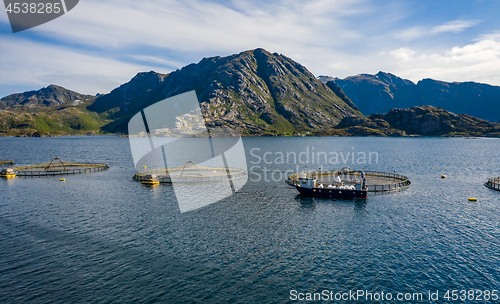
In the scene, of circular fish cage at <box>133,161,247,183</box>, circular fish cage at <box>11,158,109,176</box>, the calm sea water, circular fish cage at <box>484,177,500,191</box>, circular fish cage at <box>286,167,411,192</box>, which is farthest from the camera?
circular fish cage at <box>11,158,109,176</box>

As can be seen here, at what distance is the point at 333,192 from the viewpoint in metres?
94.0

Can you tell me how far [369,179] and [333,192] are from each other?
116 ft

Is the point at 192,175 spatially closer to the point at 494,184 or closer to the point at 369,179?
the point at 369,179

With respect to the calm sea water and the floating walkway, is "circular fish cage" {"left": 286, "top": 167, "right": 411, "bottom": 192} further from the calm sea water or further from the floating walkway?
the floating walkway

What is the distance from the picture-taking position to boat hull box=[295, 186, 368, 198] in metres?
91.5

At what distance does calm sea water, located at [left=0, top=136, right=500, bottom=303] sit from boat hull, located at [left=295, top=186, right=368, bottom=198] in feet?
13.0

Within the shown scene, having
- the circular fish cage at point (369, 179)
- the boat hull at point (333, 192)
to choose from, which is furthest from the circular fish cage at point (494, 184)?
the boat hull at point (333, 192)

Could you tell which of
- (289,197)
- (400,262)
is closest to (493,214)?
(400,262)

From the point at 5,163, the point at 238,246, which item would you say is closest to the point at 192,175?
the point at 238,246

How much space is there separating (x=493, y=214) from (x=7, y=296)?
106 metres

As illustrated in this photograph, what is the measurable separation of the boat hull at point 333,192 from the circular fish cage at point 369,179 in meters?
8.80

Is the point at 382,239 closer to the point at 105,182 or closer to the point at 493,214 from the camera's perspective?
the point at 493,214

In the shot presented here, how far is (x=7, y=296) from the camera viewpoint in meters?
37.5

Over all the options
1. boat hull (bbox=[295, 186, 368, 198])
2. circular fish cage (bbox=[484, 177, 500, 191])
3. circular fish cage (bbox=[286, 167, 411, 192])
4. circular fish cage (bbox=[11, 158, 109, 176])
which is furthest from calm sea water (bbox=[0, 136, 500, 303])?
circular fish cage (bbox=[11, 158, 109, 176])
